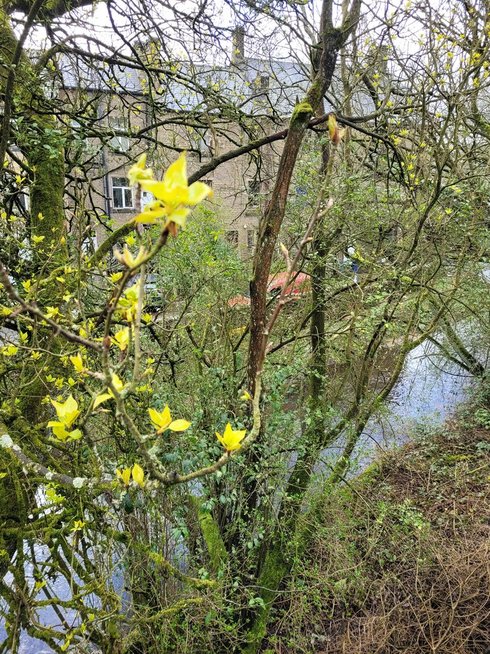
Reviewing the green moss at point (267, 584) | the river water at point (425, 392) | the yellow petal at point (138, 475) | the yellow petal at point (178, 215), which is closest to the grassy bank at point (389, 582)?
the green moss at point (267, 584)

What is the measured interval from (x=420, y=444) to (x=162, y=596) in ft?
16.0

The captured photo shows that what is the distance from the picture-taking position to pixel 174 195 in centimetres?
62

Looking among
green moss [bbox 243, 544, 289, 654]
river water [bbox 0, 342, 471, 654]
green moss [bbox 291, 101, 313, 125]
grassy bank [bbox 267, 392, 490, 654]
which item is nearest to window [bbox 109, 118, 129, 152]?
green moss [bbox 291, 101, 313, 125]

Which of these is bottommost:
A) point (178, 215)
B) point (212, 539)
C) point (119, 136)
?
point (212, 539)

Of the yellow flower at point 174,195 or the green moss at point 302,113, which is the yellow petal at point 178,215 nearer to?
the yellow flower at point 174,195

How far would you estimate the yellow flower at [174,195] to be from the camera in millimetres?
614

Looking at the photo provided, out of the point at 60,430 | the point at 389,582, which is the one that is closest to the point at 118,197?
the point at 389,582

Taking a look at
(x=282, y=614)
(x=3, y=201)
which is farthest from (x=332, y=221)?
(x=282, y=614)

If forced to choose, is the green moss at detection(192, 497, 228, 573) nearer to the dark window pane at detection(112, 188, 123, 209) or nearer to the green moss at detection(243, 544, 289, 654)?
the green moss at detection(243, 544, 289, 654)

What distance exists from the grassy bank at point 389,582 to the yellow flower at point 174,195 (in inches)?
155

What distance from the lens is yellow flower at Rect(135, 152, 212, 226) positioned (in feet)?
2.01

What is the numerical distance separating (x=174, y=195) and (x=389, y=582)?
4835mm

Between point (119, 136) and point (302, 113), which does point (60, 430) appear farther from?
point (119, 136)

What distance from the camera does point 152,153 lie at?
12.0 ft
